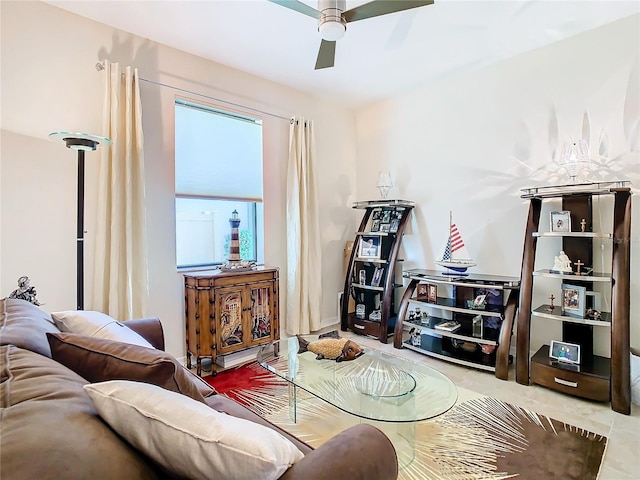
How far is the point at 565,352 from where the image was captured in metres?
2.75

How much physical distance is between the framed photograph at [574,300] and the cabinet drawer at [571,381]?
47 cm

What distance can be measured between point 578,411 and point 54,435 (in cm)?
300

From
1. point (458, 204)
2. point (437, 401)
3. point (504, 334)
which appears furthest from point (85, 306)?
Result: point (458, 204)

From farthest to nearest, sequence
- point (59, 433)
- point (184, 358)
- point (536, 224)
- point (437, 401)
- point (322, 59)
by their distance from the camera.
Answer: point (184, 358), point (536, 224), point (322, 59), point (437, 401), point (59, 433)

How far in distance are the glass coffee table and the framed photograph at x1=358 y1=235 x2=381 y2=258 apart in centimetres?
183

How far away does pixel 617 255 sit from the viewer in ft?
8.13

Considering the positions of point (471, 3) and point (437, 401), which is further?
point (471, 3)

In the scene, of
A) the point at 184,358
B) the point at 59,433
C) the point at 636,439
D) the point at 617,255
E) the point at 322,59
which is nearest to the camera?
the point at 59,433

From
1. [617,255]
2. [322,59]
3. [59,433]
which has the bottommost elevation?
[59,433]

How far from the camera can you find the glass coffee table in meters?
1.80

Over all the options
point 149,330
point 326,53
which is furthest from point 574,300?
point 149,330

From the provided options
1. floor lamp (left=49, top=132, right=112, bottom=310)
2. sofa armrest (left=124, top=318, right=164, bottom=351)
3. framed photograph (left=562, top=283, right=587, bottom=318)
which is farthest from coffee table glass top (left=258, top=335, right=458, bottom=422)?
framed photograph (left=562, top=283, right=587, bottom=318)

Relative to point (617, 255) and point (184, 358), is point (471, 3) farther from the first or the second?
point (184, 358)

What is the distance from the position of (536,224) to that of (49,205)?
389cm
